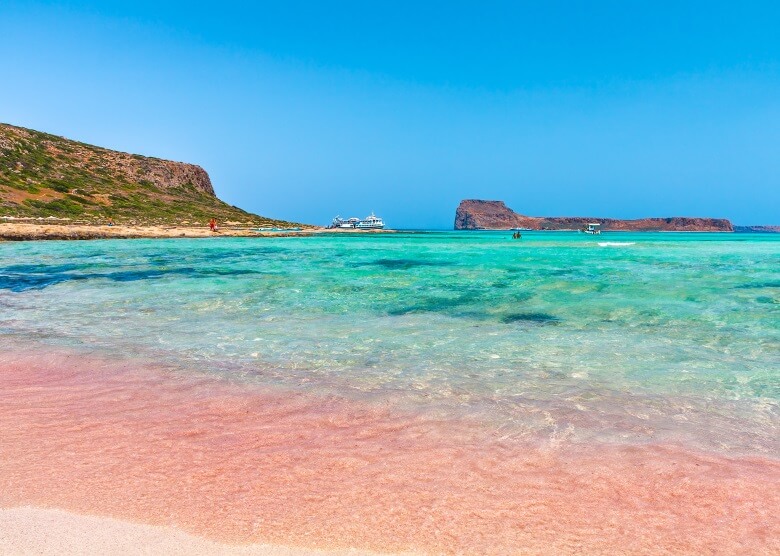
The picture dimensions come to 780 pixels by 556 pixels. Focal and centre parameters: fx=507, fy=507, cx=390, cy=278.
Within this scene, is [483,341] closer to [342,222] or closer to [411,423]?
[411,423]

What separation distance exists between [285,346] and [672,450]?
733cm

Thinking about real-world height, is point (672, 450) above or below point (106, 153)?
below

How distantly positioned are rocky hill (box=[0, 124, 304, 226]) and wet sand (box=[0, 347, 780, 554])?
2981 inches

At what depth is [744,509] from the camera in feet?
14.4

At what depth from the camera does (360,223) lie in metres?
179

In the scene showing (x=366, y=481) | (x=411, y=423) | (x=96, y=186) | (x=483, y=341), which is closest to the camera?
(x=366, y=481)

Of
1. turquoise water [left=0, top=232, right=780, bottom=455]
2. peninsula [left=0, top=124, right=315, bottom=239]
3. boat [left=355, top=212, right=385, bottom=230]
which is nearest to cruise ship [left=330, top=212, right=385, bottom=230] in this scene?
boat [left=355, top=212, right=385, bottom=230]

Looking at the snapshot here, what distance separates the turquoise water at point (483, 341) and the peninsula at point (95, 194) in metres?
45.3

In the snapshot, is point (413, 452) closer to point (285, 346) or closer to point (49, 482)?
point (49, 482)

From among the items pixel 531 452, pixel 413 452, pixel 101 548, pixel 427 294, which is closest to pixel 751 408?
pixel 531 452

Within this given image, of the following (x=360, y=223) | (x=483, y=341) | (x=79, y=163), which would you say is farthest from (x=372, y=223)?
(x=483, y=341)

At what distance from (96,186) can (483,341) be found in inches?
4166

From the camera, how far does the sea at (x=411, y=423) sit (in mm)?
4176

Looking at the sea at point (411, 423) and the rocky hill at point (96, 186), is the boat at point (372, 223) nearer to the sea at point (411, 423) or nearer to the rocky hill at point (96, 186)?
the rocky hill at point (96, 186)
